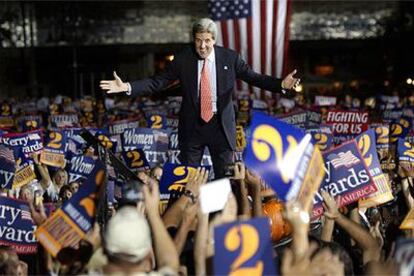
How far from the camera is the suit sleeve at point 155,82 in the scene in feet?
23.3

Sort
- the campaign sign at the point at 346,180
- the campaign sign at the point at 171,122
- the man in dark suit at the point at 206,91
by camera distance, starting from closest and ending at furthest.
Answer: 1. the campaign sign at the point at 346,180
2. the man in dark suit at the point at 206,91
3. the campaign sign at the point at 171,122

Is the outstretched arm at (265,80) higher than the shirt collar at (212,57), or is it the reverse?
the shirt collar at (212,57)

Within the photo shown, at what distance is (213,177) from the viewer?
7848 mm

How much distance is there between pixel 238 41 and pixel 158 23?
25.4 meters

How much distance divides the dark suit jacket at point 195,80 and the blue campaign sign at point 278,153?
215 cm

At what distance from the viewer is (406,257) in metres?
4.12

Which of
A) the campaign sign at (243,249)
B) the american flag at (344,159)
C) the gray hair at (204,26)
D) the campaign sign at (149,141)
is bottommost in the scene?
the campaign sign at (149,141)

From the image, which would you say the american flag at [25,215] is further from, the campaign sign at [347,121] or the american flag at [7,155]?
the campaign sign at [347,121]

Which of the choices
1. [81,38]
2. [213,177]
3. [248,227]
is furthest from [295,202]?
[81,38]

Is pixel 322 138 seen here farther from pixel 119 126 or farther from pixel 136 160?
pixel 119 126

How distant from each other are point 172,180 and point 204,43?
113 cm

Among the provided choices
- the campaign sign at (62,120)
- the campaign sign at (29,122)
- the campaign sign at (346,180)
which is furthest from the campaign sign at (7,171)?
the campaign sign at (62,120)

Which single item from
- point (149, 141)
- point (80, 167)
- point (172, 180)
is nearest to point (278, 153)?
point (172, 180)

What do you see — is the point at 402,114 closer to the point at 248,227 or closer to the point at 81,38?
the point at 248,227
